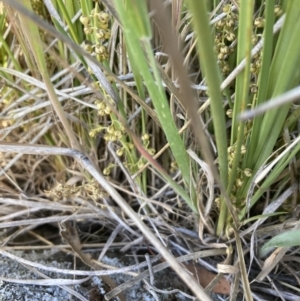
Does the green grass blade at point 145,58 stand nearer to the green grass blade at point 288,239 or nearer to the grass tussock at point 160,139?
the grass tussock at point 160,139

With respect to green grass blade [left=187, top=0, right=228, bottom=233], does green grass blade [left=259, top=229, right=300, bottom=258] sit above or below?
below

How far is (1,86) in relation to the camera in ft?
1.96

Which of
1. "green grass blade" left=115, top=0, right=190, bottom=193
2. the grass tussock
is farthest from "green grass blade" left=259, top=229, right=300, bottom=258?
"green grass blade" left=115, top=0, right=190, bottom=193

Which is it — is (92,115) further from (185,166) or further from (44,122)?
(185,166)

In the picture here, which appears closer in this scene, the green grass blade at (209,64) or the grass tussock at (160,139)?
the green grass blade at (209,64)

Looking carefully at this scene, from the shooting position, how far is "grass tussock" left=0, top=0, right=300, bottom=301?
0.41 meters

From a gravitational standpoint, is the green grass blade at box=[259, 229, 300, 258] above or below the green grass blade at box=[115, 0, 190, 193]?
below

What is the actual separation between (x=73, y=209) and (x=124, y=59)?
0.26 m

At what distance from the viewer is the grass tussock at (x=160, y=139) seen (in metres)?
0.41

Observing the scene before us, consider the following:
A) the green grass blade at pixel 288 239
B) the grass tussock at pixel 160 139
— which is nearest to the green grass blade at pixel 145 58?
the grass tussock at pixel 160 139

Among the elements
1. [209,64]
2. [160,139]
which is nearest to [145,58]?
[209,64]

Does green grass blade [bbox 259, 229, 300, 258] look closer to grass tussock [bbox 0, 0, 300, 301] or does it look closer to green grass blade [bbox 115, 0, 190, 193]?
grass tussock [bbox 0, 0, 300, 301]

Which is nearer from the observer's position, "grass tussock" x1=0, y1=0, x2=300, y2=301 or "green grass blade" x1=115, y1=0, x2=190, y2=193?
"green grass blade" x1=115, y1=0, x2=190, y2=193

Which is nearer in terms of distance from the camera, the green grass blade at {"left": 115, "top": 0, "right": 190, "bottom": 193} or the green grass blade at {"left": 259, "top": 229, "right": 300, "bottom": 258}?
the green grass blade at {"left": 115, "top": 0, "right": 190, "bottom": 193}
